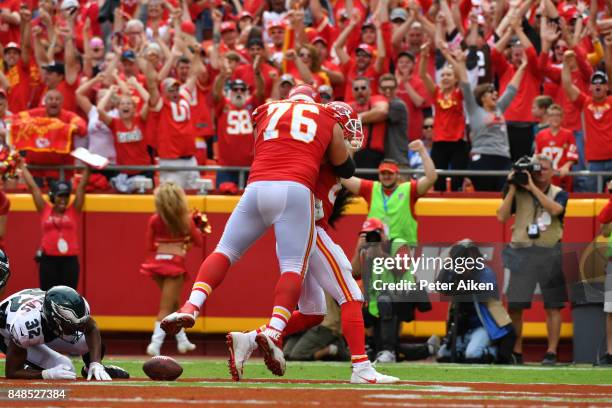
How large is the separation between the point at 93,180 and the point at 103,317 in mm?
1435

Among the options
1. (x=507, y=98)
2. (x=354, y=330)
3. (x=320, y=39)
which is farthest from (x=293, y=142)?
(x=320, y=39)

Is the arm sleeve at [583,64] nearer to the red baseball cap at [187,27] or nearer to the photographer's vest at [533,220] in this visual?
the photographer's vest at [533,220]

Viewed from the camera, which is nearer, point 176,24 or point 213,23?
point 176,24

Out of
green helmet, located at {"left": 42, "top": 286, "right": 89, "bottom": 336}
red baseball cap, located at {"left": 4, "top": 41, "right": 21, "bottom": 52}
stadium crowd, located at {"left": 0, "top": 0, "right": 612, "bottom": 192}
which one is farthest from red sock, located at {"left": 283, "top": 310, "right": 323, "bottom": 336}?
red baseball cap, located at {"left": 4, "top": 41, "right": 21, "bottom": 52}

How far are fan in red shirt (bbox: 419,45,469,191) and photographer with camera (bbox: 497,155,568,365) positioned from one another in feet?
5.05

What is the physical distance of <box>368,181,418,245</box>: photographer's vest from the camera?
12.1 m

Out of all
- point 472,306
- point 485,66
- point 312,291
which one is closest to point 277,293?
point 312,291

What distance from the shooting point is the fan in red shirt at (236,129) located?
1373cm

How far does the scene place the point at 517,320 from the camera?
1191 cm

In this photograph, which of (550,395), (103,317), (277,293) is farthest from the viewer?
(103,317)

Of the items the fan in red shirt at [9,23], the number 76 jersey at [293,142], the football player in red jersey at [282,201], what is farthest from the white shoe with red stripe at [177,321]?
the fan in red shirt at [9,23]

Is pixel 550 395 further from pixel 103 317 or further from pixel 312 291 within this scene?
pixel 103 317

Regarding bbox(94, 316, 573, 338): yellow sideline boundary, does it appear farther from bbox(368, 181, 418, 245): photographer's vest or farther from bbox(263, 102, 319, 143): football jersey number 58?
bbox(263, 102, 319, 143): football jersey number 58

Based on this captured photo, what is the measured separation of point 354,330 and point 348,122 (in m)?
1.37
